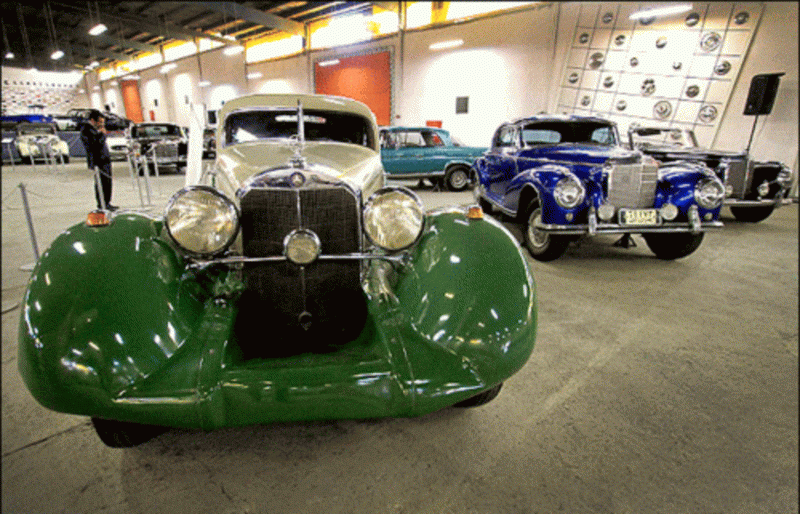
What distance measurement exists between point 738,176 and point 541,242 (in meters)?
3.97

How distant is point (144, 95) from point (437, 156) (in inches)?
999

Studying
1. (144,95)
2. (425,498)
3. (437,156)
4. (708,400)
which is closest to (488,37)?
(437,156)

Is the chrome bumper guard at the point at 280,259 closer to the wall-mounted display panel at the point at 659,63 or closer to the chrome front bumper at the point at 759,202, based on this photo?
the chrome front bumper at the point at 759,202

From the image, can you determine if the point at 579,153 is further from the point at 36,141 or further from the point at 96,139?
the point at 36,141

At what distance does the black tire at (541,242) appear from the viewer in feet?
13.4

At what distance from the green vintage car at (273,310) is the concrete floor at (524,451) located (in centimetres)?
21

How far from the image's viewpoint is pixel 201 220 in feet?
5.59

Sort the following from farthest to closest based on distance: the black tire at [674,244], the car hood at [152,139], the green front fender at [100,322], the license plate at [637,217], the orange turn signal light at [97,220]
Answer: the car hood at [152,139] → the black tire at [674,244] → the license plate at [637,217] → the orange turn signal light at [97,220] → the green front fender at [100,322]

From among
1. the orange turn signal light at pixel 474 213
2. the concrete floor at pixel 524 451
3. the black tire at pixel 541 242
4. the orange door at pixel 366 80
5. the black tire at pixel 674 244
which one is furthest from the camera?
the orange door at pixel 366 80

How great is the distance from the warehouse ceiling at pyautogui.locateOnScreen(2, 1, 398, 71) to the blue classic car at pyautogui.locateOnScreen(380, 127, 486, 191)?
6.25 meters

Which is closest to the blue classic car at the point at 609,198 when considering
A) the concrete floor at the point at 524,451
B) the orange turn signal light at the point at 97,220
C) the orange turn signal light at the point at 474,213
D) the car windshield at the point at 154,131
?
the concrete floor at the point at 524,451

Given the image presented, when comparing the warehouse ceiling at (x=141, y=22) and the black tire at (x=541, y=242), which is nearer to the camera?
the black tire at (x=541, y=242)

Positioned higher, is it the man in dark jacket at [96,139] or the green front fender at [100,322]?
the man in dark jacket at [96,139]

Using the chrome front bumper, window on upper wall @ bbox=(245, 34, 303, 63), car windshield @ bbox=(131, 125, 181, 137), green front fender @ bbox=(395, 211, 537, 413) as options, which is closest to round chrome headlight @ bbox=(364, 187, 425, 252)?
green front fender @ bbox=(395, 211, 537, 413)
